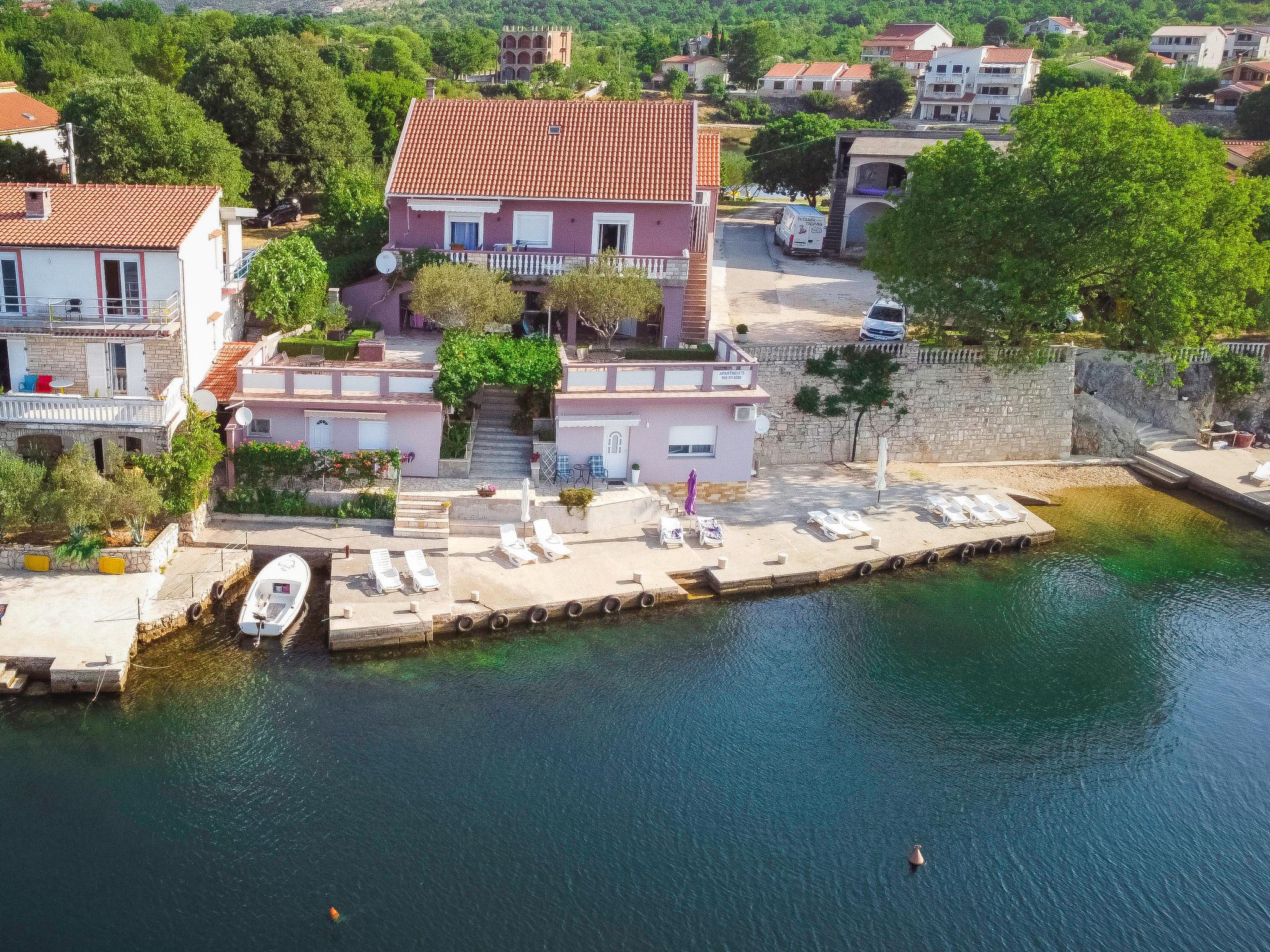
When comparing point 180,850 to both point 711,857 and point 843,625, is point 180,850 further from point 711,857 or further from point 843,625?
point 843,625

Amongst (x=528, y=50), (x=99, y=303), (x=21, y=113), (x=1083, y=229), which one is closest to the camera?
(x=99, y=303)

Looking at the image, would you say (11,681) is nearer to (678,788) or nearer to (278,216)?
(678,788)

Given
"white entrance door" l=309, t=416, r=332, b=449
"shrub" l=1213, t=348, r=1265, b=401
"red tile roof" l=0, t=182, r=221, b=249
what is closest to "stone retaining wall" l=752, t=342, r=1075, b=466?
"shrub" l=1213, t=348, r=1265, b=401

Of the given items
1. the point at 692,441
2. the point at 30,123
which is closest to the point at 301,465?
the point at 692,441

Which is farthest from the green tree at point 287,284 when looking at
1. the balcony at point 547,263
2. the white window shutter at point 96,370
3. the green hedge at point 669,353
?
the green hedge at point 669,353

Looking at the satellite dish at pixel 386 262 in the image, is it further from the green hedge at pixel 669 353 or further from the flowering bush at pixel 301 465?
the flowering bush at pixel 301 465

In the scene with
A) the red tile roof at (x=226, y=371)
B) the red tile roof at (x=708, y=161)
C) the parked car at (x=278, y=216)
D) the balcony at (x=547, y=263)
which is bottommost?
the red tile roof at (x=226, y=371)
